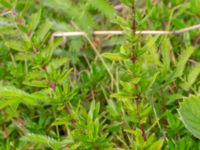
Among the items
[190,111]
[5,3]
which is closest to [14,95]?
[5,3]

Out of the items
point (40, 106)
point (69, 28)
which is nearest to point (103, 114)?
point (40, 106)

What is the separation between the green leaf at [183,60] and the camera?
152 cm

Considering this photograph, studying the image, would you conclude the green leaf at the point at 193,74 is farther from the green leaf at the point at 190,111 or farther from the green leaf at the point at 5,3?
the green leaf at the point at 5,3

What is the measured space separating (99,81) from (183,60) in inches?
12.2

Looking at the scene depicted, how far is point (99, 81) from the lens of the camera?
1554 millimetres

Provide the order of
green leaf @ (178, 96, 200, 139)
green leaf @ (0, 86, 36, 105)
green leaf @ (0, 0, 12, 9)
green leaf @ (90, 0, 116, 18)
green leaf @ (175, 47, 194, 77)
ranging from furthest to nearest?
green leaf @ (90, 0, 116, 18) → green leaf @ (175, 47, 194, 77) → green leaf @ (0, 0, 12, 9) → green leaf @ (0, 86, 36, 105) → green leaf @ (178, 96, 200, 139)

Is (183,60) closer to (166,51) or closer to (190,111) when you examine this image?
(166,51)

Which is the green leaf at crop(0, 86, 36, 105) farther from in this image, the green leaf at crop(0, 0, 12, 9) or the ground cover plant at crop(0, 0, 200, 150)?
the green leaf at crop(0, 0, 12, 9)

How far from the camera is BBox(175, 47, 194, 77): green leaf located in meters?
1.52

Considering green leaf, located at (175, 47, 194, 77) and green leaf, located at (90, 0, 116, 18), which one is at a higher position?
green leaf, located at (90, 0, 116, 18)

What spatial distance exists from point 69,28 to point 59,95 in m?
0.64

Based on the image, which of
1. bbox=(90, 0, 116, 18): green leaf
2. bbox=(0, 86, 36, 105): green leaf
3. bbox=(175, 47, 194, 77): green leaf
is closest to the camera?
bbox=(0, 86, 36, 105): green leaf

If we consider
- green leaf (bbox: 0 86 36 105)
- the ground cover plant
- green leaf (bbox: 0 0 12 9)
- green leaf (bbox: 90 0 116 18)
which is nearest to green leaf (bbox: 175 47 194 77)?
the ground cover plant

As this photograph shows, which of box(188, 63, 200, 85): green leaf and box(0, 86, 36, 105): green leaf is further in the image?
box(188, 63, 200, 85): green leaf
